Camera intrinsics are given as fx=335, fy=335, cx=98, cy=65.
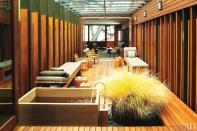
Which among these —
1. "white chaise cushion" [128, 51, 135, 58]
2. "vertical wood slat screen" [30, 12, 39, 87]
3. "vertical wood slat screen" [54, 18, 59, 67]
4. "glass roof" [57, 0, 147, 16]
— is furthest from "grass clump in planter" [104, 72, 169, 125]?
"white chaise cushion" [128, 51, 135, 58]

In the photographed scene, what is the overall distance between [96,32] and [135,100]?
2569cm

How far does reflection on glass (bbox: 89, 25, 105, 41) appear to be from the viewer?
99.6 ft

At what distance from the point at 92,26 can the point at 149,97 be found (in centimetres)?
2592

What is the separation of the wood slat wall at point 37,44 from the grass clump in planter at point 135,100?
188 centimetres

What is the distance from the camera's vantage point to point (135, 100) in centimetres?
496

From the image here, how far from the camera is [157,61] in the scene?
998 cm

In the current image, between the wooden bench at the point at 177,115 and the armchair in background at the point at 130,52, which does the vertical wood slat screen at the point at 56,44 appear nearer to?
the armchair in background at the point at 130,52

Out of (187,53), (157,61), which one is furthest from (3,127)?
(157,61)

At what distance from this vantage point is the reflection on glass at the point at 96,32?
30.3 m

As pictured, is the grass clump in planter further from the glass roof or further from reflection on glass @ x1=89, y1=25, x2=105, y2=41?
reflection on glass @ x1=89, y1=25, x2=105, y2=41

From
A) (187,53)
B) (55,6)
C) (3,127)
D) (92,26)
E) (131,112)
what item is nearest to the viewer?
(3,127)

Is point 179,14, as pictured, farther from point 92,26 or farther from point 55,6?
point 92,26

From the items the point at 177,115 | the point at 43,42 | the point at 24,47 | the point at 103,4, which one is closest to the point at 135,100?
the point at 177,115

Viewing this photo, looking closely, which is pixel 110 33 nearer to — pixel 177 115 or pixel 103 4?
pixel 103 4
